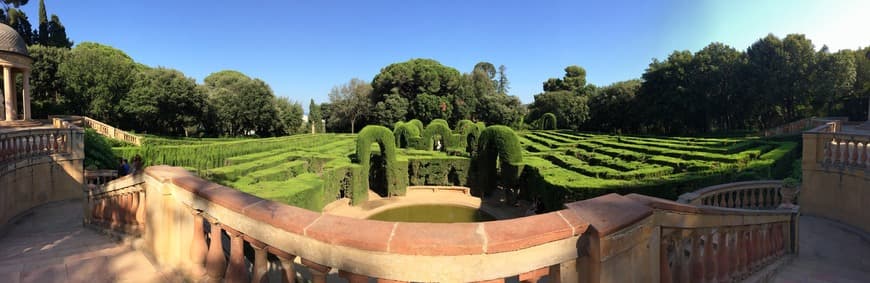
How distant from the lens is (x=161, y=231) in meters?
3.52

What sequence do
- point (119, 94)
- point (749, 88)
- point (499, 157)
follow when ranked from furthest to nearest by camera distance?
point (119, 94), point (749, 88), point (499, 157)

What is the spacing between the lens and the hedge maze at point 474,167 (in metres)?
9.65

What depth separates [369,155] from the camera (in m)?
16.3

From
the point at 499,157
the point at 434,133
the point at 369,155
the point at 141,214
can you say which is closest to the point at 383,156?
the point at 369,155

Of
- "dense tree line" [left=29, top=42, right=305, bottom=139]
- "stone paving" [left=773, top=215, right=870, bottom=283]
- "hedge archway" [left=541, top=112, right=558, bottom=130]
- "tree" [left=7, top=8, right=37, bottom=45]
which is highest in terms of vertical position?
Answer: "tree" [left=7, top=8, right=37, bottom=45]

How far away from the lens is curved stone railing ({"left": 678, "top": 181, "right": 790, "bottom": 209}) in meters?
6.67

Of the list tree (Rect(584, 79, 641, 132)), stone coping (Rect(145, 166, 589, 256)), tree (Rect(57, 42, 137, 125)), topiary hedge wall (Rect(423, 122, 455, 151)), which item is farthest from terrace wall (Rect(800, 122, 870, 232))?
tree (Rect(57, 42, 137, 125))

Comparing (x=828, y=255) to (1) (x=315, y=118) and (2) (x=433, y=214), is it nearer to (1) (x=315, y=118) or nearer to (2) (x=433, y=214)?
(2) (x=433, y=214)

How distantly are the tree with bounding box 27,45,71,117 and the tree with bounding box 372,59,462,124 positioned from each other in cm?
2848

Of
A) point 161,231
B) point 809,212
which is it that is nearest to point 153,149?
point 161,231

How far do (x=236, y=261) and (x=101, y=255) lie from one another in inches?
124

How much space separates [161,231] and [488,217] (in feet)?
39.8

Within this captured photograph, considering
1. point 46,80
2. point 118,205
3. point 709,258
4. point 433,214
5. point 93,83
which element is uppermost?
point 46,80

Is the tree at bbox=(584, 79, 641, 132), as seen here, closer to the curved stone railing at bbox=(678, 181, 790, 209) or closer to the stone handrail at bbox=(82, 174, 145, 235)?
the curved stone railing at bbox=(678, 181, 790, 209)
